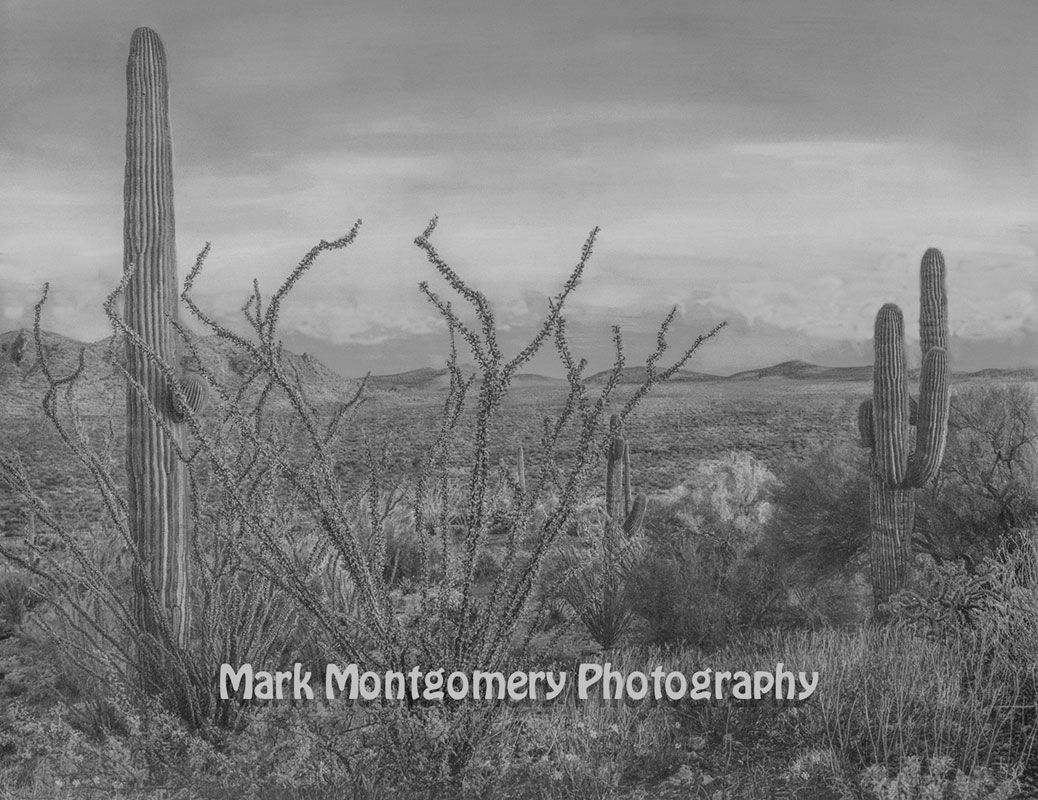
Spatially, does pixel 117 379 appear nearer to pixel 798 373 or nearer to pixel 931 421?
pixel 931 421

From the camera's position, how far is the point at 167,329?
712 cm

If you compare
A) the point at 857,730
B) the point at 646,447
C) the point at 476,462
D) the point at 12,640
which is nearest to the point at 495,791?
the point at 476,462

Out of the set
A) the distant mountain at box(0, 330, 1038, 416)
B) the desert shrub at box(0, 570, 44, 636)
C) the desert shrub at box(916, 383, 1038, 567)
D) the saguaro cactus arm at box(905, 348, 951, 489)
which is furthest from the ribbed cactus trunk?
the distant mountain at box(0, 330, 1038, 416)

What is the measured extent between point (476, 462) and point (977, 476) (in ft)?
31.1

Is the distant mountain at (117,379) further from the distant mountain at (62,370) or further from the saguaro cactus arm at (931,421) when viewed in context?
the saguaro cactus arm at (931,421)

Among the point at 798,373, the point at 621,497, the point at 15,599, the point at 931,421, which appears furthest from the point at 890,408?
the point at 798,373

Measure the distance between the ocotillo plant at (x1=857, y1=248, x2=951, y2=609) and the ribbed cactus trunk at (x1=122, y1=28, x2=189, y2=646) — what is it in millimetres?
6560

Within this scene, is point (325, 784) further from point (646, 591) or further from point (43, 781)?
point (646, 591)

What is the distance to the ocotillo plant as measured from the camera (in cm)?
1054

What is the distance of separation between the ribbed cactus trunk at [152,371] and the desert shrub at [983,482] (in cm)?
791

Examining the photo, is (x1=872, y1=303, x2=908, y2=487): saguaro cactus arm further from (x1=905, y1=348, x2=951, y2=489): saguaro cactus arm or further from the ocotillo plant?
(x1=905, y1=348, x2=951, y2=489): saguaro cactus arm

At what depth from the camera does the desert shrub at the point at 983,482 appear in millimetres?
11500

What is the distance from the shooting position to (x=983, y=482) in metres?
Answer: 11.8

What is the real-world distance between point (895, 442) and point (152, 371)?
7.05 m
